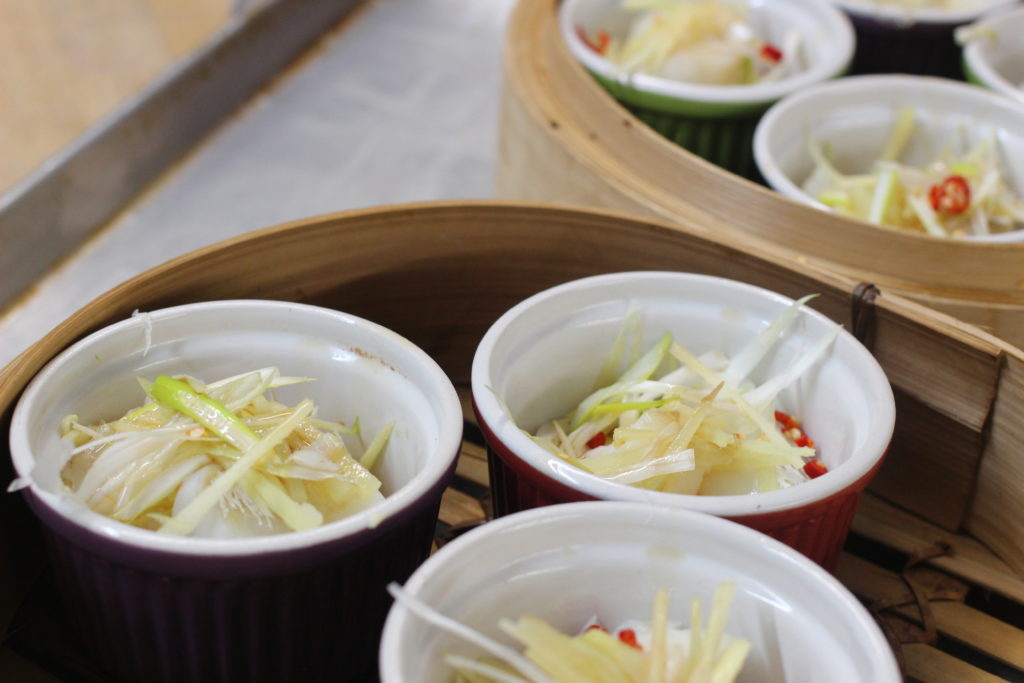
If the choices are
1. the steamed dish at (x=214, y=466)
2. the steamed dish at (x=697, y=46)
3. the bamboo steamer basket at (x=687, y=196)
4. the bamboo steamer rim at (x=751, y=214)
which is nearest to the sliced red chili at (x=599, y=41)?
the steamed dish at (x=697, y=46)

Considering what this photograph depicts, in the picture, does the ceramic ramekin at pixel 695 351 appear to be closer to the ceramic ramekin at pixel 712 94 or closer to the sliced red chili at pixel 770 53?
the ceramic ramekin at pixel 712 94

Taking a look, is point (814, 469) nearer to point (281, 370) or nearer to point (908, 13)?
point (281, 370)

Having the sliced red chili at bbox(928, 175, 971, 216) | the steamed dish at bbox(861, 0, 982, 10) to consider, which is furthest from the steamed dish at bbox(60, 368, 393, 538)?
the steamed dish at bbox(861, 0, 982, 10)

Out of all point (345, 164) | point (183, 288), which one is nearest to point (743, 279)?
point (183, 288)

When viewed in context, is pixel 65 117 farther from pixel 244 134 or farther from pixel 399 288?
pixel 399 288

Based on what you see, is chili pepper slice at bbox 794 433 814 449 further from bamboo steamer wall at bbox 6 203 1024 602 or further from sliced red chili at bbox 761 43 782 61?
sliced red chili at bbox 761 43 782 61

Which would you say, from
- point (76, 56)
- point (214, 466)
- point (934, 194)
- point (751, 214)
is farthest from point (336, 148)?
point (214, 466)
